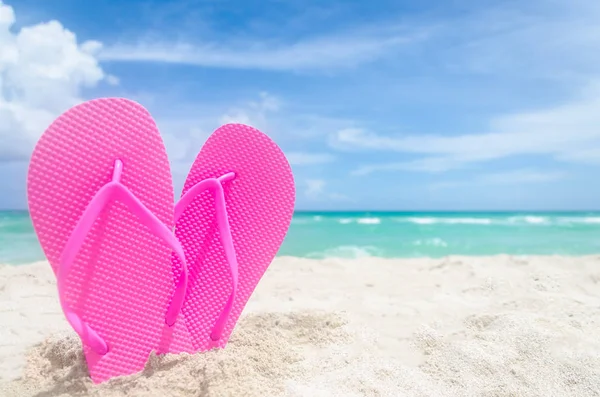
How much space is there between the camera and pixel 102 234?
1.74 m

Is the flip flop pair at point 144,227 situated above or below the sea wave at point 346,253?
above

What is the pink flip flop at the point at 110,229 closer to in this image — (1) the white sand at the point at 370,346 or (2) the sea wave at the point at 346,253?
(1) the white sand at the point at 370,346

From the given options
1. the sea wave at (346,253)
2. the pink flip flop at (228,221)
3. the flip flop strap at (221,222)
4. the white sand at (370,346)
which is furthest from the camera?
the sea wave at (346,253)

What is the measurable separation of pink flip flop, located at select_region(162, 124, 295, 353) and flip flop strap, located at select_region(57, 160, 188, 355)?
20 centimetres

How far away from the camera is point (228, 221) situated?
80.7 inches

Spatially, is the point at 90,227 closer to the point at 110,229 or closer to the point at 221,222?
the point at 110,229

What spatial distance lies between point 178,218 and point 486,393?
133 centimetres

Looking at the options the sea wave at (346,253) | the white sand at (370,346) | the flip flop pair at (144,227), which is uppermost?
the flip flop pair at (144,227)

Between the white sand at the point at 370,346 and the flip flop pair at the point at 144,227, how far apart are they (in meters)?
0.15

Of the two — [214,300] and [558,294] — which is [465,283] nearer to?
[558,294]

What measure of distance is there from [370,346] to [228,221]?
2.68ft

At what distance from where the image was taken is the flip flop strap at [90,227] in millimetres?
1563

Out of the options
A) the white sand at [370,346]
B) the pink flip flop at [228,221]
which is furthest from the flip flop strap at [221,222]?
the white sand at [370,346]

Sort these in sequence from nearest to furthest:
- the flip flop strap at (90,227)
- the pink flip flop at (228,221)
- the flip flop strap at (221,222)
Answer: the flip flop strap at (90,227) → the flip flop strap at (221,222) → the pink flip flop at (228,221)
